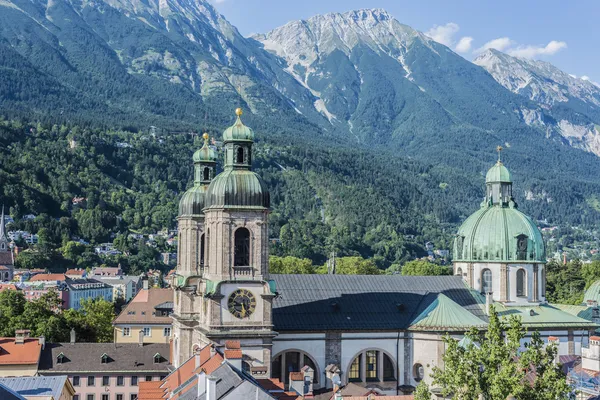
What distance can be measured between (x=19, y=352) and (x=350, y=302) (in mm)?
29479

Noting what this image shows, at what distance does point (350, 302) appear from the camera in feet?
206

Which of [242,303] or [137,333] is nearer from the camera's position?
[242,303]

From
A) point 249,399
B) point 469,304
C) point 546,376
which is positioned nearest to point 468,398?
point 546,376

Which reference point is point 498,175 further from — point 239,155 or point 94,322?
point 94,322

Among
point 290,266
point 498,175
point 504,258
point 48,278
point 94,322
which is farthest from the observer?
point 48,278

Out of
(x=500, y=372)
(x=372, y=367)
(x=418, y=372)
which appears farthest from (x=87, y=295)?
(x=500, y=372)

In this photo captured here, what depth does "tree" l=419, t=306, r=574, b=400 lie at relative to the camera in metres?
33.4

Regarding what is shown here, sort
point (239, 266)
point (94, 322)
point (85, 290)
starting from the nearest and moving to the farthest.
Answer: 1. point (239, 266)
2. point (94, 322)
3. point (85, 290)

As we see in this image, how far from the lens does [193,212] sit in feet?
224

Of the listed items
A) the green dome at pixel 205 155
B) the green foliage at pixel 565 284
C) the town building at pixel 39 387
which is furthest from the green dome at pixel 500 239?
the green foliage at pixel 565 284

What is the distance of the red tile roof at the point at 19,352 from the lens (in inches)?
2820

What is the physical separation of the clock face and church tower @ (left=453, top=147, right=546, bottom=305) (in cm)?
2246

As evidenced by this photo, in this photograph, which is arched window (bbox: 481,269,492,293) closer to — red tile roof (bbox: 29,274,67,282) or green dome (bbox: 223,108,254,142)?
A: green dome (bbox: 223,108,254,142)

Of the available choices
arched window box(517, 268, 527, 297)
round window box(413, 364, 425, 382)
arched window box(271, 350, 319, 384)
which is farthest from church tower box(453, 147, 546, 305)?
arched window box(271, 350, 319, 384)
